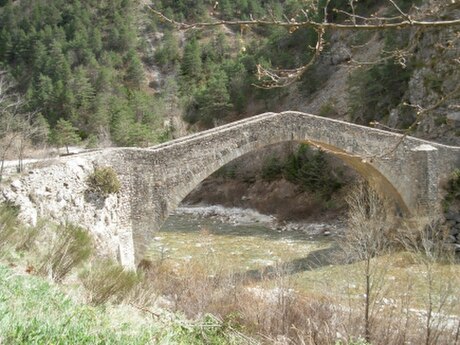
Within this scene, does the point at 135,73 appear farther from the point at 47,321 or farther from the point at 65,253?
the point at 47,321

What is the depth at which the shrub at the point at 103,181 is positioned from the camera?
31.1 ft

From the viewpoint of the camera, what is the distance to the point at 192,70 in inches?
2063

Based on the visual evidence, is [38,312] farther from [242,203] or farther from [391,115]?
[242,203]

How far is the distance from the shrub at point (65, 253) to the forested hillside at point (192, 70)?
3.34 metres

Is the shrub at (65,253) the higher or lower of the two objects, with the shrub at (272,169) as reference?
higher

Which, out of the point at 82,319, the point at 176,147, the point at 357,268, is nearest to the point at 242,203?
the point at 357,268

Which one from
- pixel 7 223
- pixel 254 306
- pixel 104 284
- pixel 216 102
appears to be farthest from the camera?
pixel 216 102

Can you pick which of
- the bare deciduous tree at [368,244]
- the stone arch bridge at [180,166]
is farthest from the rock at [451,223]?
the bare deciduous tree at [368,244]

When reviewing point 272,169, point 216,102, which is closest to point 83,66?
point 216,102

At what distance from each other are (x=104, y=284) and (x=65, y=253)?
799 millimetres

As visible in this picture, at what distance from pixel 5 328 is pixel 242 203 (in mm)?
21901

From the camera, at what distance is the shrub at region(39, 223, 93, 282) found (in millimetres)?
5922

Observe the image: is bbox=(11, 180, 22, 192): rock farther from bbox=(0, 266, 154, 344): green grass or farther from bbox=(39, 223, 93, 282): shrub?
bbox=(0, 266, 154, 344): green grass

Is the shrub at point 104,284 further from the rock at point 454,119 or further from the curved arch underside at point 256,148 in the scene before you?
the rock at point 454,119
